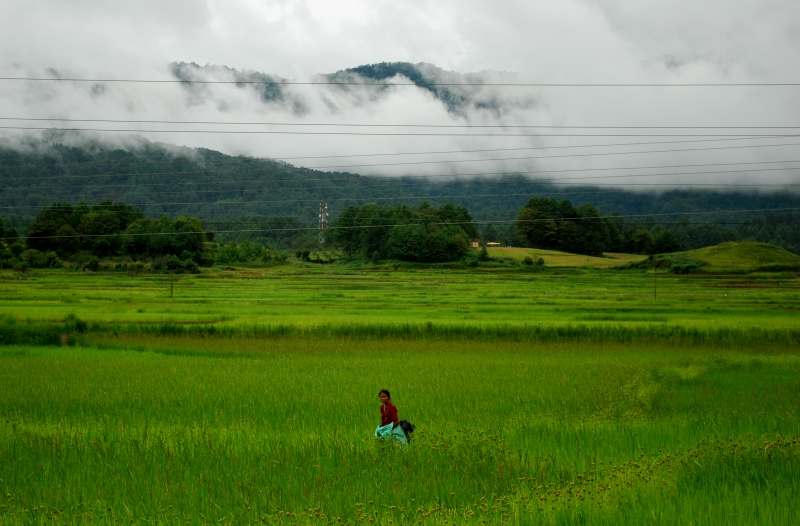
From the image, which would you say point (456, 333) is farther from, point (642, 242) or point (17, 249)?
point (642, 242)

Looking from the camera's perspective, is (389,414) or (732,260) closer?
(389,414)

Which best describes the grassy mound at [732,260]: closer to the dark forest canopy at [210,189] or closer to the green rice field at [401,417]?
the green rice field at [401,417]

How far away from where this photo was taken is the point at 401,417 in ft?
37.3

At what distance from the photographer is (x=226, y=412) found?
11820mm

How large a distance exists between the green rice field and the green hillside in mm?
26523

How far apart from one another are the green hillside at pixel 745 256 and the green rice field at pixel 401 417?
26.5 meters

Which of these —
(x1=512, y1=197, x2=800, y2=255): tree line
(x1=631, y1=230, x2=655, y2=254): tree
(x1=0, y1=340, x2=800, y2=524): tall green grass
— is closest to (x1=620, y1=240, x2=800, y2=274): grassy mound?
(x1=512, y1=197, x2=800, y2=255): tree line

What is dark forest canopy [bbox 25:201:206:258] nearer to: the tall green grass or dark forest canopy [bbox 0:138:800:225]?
dark forest canopy [bbox 0:138:800:225]

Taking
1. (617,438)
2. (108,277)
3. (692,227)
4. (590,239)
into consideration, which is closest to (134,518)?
(617,438)

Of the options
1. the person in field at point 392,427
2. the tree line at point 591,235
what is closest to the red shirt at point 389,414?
the person in field at point 392,427

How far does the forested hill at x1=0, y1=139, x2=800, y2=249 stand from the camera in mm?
115875

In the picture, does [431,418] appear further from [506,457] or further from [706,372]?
[706,372]

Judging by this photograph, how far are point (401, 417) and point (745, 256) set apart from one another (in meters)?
51.3

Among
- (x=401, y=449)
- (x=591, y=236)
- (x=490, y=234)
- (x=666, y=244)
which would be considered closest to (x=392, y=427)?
(x=401, y=449)
